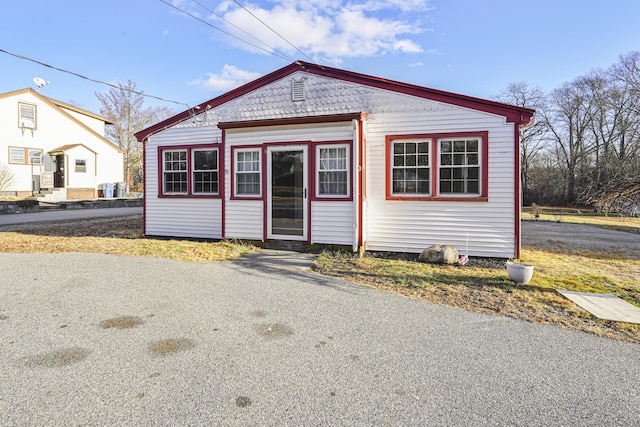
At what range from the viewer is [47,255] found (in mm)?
7648

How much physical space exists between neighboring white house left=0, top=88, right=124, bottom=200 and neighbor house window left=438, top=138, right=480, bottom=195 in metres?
23.4

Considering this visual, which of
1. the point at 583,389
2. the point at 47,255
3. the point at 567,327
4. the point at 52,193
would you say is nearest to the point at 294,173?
the point at 47,255

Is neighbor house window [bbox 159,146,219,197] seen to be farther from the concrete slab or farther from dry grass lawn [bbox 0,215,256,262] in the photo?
the concrete slab

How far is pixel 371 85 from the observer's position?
339 inches

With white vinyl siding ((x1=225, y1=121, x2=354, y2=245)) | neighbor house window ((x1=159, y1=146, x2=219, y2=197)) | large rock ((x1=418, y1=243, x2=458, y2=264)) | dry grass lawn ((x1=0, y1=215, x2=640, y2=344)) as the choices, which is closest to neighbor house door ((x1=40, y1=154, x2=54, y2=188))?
dry grass lawn ((x1=0, y1=215, x2=640, y2=344))

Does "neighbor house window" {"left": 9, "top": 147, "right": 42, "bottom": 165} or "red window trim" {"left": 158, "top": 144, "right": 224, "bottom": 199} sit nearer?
"red window trim" {"left": 158, "top": 144, "right": 224, "bottom": 199}

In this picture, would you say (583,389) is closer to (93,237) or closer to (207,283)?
(207,283)

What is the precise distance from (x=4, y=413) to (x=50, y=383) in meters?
0.37

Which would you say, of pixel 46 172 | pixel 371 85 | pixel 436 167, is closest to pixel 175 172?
pixel 371 85

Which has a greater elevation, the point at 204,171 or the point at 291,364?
the point at 204,171

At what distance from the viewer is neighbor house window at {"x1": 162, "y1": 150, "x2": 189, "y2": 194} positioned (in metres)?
10.4

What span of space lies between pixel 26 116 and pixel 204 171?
20.8m

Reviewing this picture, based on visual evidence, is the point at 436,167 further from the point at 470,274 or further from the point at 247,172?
the point at 247,172

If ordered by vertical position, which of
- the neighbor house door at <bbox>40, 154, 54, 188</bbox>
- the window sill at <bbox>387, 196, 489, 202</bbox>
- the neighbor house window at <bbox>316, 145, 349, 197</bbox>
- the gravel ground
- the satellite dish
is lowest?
the gravel ground
